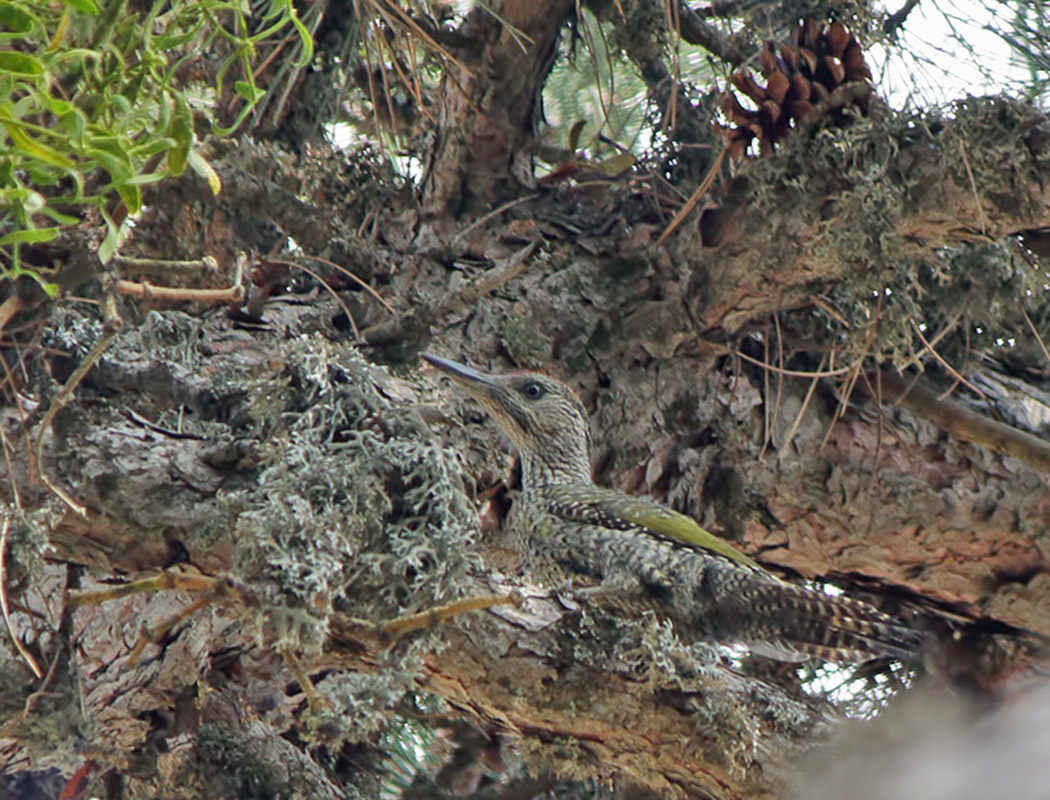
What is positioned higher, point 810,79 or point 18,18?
point 810,79

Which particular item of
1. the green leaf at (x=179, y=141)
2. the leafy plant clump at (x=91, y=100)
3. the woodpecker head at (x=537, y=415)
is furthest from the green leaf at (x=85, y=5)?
the woodpecker head at (x=537, y=415)

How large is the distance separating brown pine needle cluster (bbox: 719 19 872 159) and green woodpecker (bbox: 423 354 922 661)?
2.04ft

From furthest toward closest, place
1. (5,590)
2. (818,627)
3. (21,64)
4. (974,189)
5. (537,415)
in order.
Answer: (537,415), (818,627), (974,189), (5,590), (21,64)

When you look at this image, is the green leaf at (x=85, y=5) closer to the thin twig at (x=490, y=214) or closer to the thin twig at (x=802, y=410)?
the thin twig at (x=490, y=214)

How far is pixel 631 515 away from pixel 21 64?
1326 mm

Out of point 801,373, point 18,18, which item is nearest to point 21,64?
point 18,18

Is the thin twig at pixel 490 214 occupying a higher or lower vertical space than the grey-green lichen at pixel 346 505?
higher

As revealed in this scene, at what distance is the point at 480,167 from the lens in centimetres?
222

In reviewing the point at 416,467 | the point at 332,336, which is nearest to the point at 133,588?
the point at 416,467

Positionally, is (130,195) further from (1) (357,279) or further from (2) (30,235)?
(1) (357,279)

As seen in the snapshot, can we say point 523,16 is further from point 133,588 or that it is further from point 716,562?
point 133,588

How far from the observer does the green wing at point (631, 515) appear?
1.96 metres

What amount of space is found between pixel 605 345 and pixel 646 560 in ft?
1.47

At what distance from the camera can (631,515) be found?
79.6 inches
